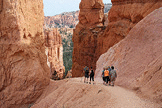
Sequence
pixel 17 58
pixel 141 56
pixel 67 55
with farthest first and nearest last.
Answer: pixel 67 55 < pixel 17 58 < pixel 141 56

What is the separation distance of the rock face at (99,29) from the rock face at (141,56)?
229 inches

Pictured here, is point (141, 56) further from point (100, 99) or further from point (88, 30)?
point (88, 30)

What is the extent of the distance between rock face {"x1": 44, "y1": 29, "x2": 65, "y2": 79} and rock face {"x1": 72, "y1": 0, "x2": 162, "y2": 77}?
1112 cm

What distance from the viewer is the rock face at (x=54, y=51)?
3509 cm

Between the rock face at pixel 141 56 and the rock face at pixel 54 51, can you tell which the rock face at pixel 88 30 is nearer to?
the rock face at pixel 141 56

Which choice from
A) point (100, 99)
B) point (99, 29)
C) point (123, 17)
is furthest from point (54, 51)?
point (100, 99)

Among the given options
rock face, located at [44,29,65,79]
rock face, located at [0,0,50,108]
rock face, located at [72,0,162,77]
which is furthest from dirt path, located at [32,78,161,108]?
rock face, located at [44,29,65,79]

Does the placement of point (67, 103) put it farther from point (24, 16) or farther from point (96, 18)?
point (96, 18)

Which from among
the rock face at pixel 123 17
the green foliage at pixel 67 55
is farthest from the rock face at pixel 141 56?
the green foliage at pixel 67 55

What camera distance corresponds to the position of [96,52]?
72.7 feet

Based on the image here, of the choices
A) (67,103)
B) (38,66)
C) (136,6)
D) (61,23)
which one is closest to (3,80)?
(38,66)

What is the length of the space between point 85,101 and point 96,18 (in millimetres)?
18919

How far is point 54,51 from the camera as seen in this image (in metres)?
38.0

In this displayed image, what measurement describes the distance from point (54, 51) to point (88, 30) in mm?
17316
